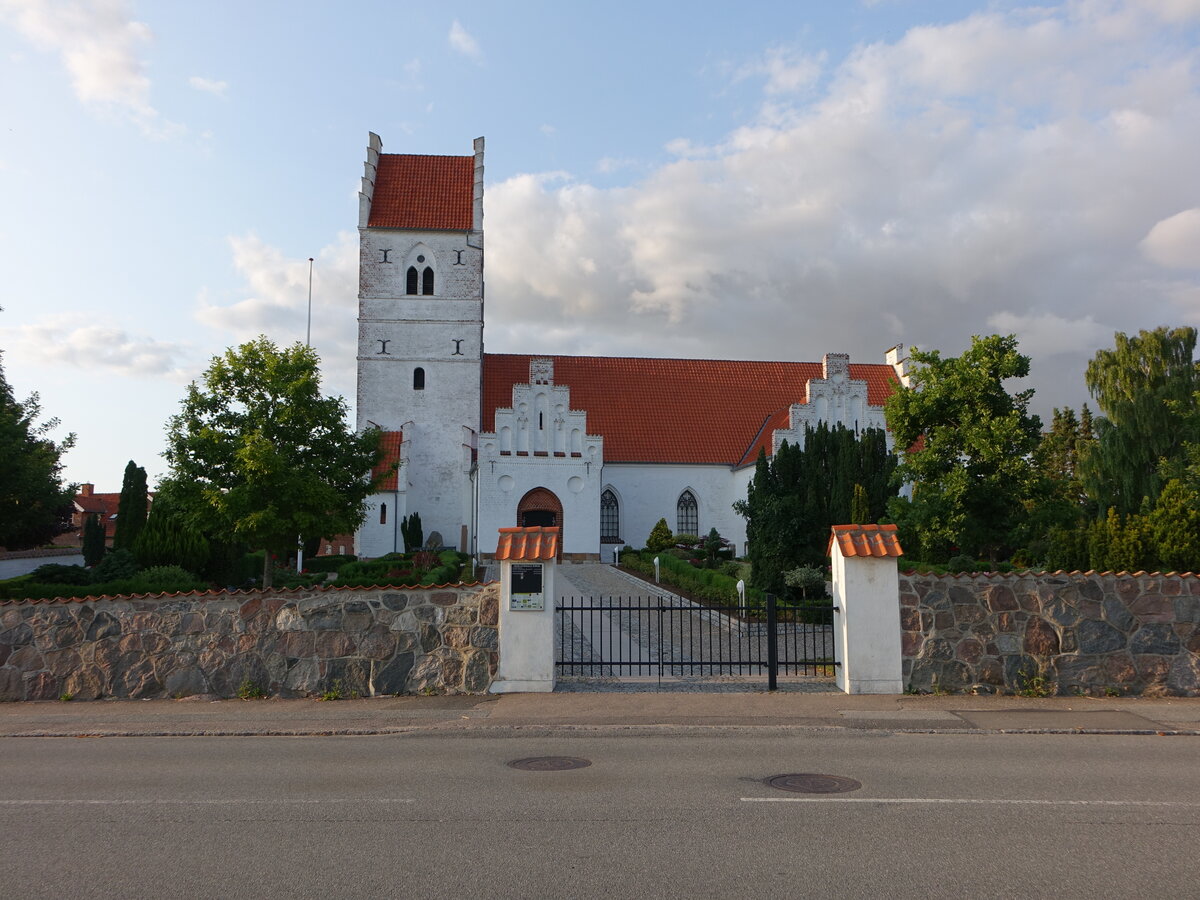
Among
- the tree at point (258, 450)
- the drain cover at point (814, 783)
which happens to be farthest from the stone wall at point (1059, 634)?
the tree at point (258, 450)

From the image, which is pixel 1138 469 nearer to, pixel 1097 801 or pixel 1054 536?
pixel 1054 536

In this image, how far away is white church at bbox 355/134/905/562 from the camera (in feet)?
136

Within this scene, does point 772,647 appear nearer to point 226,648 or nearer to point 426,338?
point 226,648

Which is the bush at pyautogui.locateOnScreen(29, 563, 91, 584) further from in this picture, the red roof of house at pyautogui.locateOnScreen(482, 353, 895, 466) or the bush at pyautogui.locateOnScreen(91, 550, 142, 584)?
the red roof of house at pyautogui.locateOnScreen(482, 353, 895, 466)

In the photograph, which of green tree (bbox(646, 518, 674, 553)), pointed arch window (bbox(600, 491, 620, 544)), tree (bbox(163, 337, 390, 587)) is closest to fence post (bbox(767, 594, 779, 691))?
tree (bbox(163, 337, 390, 587))

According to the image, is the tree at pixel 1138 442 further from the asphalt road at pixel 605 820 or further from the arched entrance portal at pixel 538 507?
the asphalt road at pixel 605 820

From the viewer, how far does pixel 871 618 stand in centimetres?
1201

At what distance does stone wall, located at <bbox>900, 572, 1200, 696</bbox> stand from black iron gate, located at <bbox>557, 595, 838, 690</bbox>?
56.2 inches

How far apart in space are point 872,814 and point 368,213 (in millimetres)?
42915

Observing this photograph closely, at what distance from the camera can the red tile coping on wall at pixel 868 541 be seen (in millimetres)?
11930

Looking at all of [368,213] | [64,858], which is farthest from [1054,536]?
[368,213]

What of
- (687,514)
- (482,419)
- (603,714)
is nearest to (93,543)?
(482,419)

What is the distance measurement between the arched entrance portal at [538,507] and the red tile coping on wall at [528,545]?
28648mm

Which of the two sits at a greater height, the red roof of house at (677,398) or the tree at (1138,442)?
the red roof of house at (677,398)
